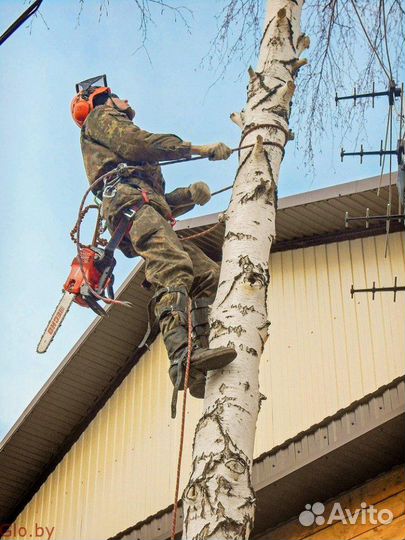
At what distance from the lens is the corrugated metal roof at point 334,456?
25.6 ft

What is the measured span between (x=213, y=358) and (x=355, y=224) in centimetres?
713

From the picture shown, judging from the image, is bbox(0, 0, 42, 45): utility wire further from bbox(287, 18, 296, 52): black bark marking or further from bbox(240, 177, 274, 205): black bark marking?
bbox(287, 18, 296, 52): black bark marking

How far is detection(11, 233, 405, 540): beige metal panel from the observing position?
33.4 ft

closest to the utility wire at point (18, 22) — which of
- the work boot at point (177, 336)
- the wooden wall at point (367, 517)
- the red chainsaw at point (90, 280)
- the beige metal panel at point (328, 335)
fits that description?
the work boot at point (177, 336)

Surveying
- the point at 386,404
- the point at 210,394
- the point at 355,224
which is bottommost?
the point at 210,394

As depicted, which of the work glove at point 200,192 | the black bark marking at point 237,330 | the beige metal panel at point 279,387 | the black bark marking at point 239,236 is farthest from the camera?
the beige metal panel at point 279,387

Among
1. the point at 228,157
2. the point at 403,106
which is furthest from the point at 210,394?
the point at 403,106

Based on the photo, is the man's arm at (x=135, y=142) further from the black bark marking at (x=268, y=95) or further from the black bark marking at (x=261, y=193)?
the black bark marking at (x=261, y=193)

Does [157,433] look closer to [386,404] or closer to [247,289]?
[386,404]

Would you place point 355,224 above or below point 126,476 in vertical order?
above

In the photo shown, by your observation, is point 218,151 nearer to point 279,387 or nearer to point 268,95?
point 268,95

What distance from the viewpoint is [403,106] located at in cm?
827

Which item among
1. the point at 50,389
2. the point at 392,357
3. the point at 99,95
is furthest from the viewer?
the point at 50,389

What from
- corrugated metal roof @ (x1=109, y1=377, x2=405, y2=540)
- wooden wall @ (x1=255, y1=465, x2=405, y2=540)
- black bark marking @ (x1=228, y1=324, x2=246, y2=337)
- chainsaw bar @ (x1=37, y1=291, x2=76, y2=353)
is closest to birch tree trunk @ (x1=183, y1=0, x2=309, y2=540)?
black bark marking @ (x1=228, y1=324, x2=246, y2=337)
